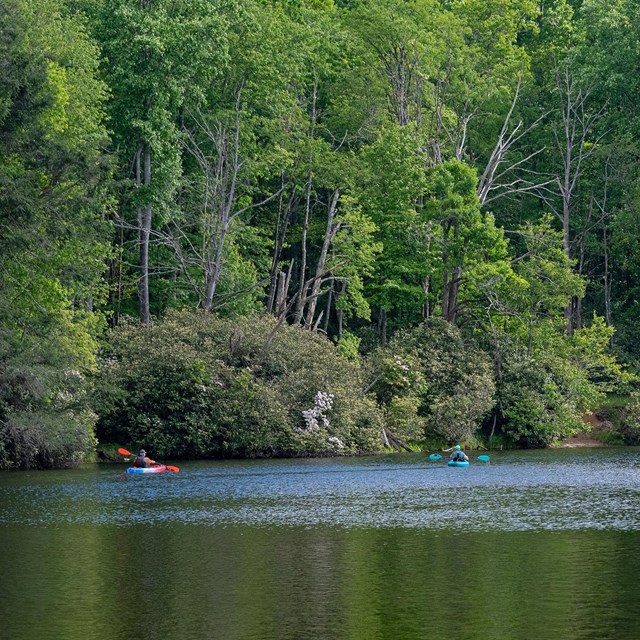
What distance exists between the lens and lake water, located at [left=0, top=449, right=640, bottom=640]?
64.0ft

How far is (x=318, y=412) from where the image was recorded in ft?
183

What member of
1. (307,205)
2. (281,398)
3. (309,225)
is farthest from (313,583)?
(309,225)

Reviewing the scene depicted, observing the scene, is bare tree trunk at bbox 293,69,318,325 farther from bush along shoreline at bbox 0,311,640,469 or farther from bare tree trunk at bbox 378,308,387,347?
bare tree trunk at bbox 378,308,387,347

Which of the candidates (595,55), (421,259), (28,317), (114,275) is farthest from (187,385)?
(595,55)

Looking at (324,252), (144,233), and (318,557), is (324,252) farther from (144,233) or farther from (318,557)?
(318,557)

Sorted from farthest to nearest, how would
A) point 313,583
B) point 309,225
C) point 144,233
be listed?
point 309,225 → point 144,233 → point 313,583

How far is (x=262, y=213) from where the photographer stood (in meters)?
74.6

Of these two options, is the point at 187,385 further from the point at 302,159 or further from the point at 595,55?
the point at 595,55

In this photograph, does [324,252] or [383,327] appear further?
[383,327]

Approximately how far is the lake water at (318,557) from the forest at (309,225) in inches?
349

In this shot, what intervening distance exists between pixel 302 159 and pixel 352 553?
151ft

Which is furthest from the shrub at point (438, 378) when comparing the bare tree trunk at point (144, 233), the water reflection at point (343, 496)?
the bare tree trunk at point (144, 233)

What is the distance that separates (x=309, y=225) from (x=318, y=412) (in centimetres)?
2040

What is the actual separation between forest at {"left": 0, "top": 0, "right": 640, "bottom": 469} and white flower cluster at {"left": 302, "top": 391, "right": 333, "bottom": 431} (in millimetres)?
138
